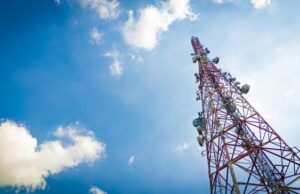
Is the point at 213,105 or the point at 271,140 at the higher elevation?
the point at 213,105

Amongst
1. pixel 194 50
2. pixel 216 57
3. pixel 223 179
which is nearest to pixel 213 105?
pixel 223 179

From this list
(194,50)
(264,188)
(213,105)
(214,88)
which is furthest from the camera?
(194,50)

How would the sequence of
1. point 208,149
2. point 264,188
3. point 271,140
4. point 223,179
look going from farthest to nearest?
1. point 208,149
2. point 271,140
3. point 223,179
4. point 264,188

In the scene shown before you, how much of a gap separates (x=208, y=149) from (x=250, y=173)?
9.02ft

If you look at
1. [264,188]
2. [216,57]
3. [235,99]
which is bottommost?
[264,188]

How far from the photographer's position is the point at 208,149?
12867 millimetres

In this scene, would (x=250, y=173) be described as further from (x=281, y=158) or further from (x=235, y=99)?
(x=235, y=99)

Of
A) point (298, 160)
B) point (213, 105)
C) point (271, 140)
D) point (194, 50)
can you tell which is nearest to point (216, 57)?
point (194, 50)

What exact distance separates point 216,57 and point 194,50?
2.38 metres

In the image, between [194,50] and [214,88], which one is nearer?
[214,88]

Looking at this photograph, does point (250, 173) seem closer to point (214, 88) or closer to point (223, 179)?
point (223, 179)

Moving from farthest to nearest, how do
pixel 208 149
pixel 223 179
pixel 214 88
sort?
pixel 214 88, pixel 208 149, pixel 223 179

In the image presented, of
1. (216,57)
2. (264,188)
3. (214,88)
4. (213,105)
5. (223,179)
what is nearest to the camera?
(264,188)

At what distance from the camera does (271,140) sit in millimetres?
11992
